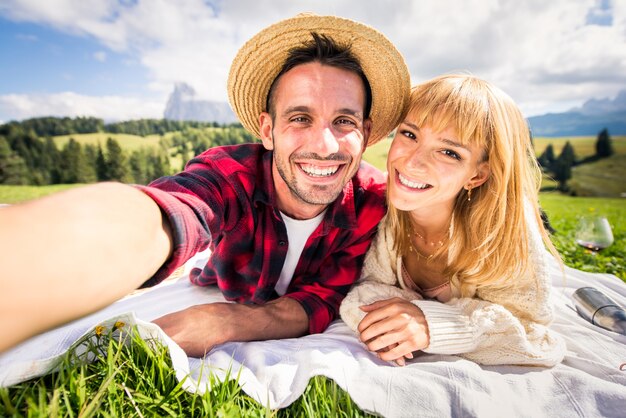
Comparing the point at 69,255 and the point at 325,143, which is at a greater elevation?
the point at 325,143

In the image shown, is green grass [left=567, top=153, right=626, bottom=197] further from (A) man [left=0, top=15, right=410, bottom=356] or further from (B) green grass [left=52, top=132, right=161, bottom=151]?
(B) green grass [left=52, top=132, right=161, bottom=151]

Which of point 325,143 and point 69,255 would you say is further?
point 325,143

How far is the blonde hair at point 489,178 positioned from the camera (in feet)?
7.18

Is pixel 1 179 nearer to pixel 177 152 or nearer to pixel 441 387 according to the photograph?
pixel 177 152

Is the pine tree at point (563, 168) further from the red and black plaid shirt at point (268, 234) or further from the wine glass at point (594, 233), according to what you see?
the red and black plaid shirt at point (268, 234)

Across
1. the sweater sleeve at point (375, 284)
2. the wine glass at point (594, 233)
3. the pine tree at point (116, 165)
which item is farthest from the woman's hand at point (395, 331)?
the pine tree at point (116, 165)

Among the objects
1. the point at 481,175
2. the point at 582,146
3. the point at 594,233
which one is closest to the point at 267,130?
the point at 481,175

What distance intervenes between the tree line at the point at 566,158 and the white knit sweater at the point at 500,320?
225 feet

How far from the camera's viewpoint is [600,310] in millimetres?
2684

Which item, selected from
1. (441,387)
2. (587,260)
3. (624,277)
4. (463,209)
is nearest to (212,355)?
(441,387)

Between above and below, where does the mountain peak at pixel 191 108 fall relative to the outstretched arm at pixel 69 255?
above

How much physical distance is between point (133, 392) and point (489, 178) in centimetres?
246

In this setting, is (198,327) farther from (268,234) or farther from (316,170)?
(316,170)

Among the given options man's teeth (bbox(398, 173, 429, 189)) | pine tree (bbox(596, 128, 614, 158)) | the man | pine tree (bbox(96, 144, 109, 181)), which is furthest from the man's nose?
pine tree (bbox(596, 128, 614, 158))
